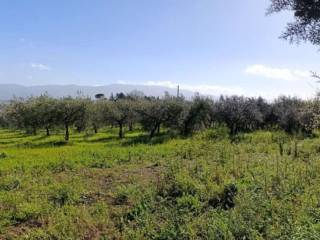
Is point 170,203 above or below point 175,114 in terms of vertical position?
below

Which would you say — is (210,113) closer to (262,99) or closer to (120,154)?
(262,99)

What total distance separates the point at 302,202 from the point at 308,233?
2.46 metres

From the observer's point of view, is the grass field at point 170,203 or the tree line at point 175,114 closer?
the grass field at point 170,203

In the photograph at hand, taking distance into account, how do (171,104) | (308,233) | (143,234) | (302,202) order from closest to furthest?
1. (308,233)
2. (143,234)
3. (302,202)
4. (171,104)

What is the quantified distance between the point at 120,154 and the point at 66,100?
1193 inches

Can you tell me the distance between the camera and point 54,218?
30.6 ft

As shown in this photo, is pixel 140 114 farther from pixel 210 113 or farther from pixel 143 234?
pixel 143 234

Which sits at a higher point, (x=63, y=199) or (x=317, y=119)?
→ (x=317, y=119)

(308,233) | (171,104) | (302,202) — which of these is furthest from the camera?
(171,104)

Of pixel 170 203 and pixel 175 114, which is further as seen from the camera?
pixel 175 114

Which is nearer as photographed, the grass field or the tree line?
the grass field

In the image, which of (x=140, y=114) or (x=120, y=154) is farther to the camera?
(x=140, y=114)

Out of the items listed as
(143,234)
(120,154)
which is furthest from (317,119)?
(120,154)

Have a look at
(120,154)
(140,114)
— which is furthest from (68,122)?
(120,154)
